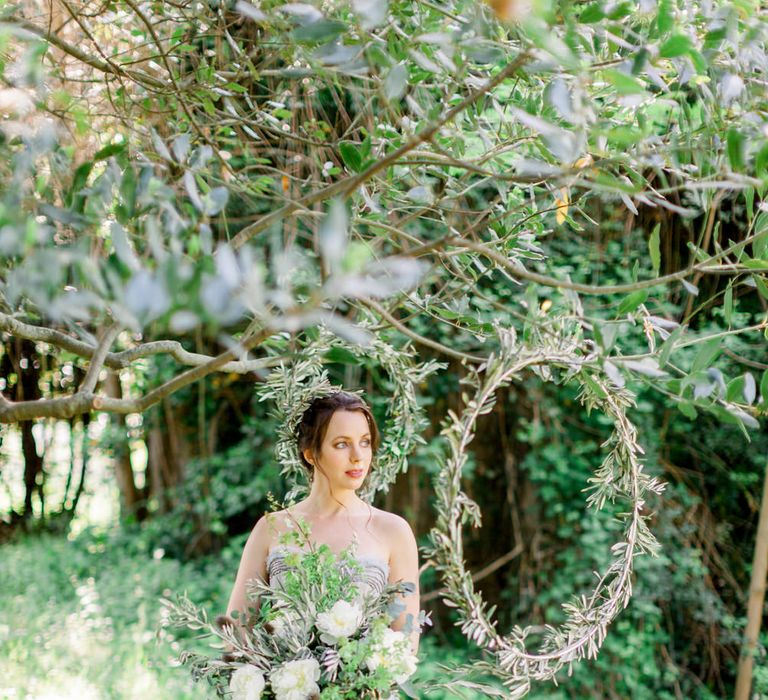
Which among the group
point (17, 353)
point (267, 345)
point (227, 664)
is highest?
point (17, 353)

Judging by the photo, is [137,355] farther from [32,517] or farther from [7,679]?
[32,517]

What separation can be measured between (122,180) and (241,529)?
4389 mm

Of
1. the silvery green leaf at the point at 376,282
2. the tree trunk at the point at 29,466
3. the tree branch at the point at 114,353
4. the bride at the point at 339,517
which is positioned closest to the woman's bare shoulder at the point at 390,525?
the bride at the point at 339,517

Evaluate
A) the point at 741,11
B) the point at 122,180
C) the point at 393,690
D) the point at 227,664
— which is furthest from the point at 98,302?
the point at 393,690

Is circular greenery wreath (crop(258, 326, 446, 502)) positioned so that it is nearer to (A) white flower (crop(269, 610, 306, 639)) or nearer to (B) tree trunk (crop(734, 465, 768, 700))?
(A) white flower (crop(269, 610, 306, 639))

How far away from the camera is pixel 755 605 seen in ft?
10.7

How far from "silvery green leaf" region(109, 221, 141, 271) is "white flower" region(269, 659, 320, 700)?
1060mm

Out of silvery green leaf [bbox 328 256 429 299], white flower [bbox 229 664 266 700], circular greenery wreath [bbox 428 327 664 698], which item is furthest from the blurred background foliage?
white flower [bbox 229 664 266 700]

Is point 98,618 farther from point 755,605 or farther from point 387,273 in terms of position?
point 387,273

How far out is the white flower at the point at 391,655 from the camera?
161cm

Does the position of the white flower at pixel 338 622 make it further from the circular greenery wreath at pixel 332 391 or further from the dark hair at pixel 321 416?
the circular greenery wreath at pixel 332 391

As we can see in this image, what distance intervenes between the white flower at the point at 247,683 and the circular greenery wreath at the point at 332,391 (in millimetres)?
593

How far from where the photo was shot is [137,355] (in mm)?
1455

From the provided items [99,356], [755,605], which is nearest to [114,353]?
[99,356]
